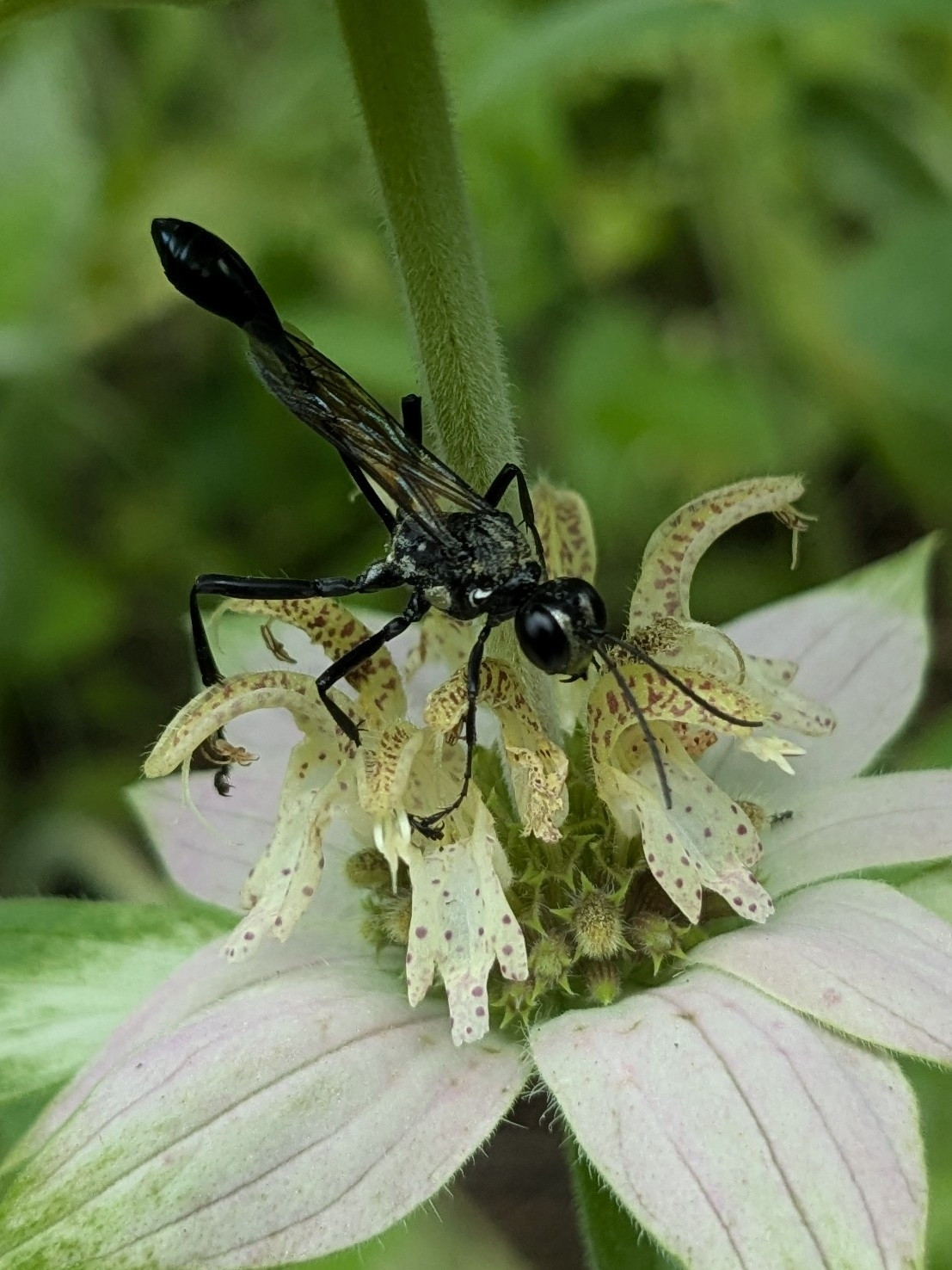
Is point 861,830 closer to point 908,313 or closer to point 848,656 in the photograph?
point 848,656

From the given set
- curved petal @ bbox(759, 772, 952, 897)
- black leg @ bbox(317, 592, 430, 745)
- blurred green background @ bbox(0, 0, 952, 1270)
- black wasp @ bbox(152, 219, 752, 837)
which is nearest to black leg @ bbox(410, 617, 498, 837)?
black wasp @ bbox(152, 219, 752, 837)

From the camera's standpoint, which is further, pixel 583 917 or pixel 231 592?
pixel 231 592

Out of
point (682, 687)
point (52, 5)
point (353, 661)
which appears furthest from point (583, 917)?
point (52, 5)

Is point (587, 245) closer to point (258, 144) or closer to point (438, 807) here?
point (258, 144)

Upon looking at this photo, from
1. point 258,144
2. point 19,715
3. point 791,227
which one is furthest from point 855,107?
point 19,715

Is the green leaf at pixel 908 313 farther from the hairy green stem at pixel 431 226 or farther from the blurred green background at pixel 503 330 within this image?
the hairy green stem at pixel 431 226

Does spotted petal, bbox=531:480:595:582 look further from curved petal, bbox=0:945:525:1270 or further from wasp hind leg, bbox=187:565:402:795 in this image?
curved petal, bbox=0:945:525:1270

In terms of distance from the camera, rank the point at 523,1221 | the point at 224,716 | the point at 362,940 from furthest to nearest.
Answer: the point at 523,1221 → the point at 362,940 → the point at 224,716
